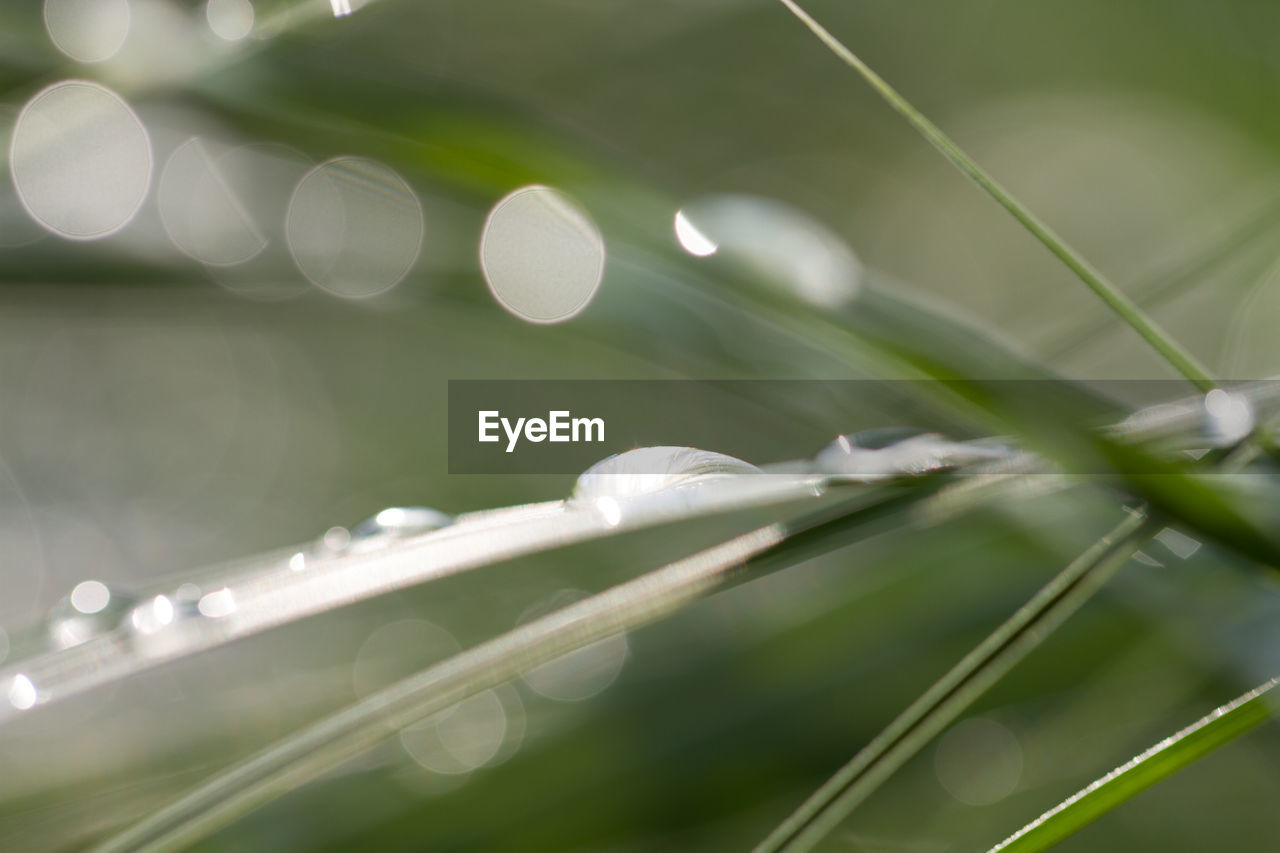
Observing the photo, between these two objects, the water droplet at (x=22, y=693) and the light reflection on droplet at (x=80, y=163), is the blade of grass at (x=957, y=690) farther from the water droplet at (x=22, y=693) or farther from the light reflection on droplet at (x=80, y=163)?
the light reflection on droplet at (x=80, y=163)

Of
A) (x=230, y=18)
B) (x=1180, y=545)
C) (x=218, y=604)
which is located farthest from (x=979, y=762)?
(x=230, y=18)

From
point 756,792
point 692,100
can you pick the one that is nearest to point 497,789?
point 756,792

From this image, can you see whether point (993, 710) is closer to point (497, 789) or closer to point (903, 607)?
point (903, 607)

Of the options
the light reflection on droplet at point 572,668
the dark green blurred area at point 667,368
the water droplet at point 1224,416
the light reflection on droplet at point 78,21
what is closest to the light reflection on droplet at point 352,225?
the dark green blurred area at point 667,368

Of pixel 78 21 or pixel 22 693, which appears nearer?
pixel 22 693

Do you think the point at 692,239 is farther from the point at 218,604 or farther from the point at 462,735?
the point at 462,735
